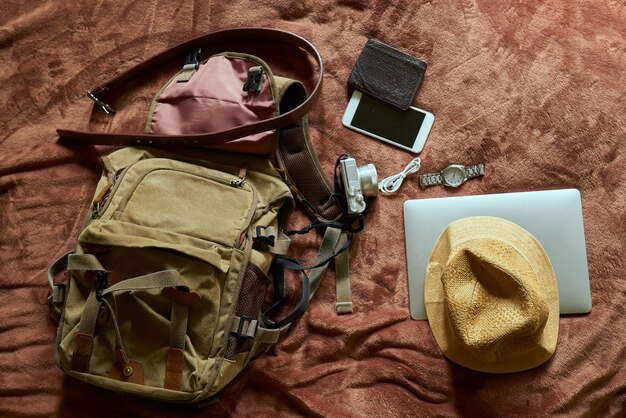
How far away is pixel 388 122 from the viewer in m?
1.31

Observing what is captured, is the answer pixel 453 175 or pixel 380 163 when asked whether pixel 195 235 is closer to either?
pixel 380 163

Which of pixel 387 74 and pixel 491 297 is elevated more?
pixel 387 74

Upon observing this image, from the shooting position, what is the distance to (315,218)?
1276 millimetres

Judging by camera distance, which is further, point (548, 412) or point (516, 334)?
point (548, 412)

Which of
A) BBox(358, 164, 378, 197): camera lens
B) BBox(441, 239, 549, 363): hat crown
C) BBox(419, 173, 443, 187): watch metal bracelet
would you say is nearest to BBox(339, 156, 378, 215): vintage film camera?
BBox(358, 164, 378, 197): camera lens

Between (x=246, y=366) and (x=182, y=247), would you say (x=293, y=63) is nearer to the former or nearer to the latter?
(x=182, y=247)

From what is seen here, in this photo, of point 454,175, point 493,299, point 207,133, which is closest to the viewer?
point 493,299

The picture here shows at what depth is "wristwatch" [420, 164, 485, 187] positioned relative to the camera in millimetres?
1276

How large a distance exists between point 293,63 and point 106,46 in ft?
1.35

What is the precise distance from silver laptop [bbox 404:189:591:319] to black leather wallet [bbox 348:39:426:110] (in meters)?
0.24

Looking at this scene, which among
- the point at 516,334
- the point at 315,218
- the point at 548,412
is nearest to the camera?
the point at 516,334

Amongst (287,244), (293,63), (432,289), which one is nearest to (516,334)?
(432,289)

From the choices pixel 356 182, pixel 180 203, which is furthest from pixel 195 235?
pixel 356 182

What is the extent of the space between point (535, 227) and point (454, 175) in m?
0.20
